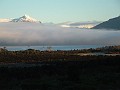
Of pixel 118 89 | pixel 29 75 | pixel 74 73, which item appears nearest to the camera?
pixel 118 89

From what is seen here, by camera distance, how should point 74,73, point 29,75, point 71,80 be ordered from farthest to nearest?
point 29,75 → point 74,73 → point 71,80

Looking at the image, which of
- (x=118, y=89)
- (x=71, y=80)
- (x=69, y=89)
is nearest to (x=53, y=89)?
(x=69, y=89)

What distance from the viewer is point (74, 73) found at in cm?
5706

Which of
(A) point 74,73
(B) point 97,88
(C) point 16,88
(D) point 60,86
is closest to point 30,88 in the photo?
(C) point 16,88

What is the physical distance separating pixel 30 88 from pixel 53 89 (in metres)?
2.91

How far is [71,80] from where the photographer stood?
5256 centimetres

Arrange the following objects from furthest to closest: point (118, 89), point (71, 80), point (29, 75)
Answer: point (29, 75) → point (71, 80) → point (118, 89)

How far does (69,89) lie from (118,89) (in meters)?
5.93

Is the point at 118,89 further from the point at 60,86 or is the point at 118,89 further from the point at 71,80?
the point at 71,80

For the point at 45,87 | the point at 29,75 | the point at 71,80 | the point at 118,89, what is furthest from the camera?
the point at 29,75

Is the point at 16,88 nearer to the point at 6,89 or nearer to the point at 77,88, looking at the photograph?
the point at 6,89

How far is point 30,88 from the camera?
137 feet

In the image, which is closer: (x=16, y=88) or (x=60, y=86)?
(x=16, y=88)

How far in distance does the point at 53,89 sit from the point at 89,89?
438 centimetres
